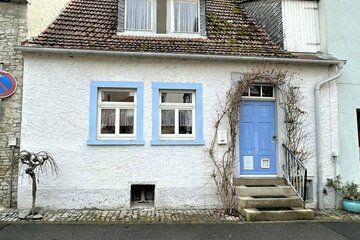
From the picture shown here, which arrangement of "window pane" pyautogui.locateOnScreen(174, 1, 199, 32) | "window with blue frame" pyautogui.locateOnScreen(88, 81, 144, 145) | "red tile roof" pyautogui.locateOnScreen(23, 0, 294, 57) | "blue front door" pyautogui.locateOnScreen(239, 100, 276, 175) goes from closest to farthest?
"window with blue frame" pyautogui.locateOnScreen(88, 81, 144, 145) < "red tile roof" pyautogui.locateOnScreen(23, 0, 294, 57) < "blue front door" pyautogui.locateOnScreen(239, 100, 276, 175) < "window pane" pyautogui.locateOnScreen(174, 1, 199, 32)

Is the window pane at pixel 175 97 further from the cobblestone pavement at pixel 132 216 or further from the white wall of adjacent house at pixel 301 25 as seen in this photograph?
the white wall of adjacent house at pixel 301 25

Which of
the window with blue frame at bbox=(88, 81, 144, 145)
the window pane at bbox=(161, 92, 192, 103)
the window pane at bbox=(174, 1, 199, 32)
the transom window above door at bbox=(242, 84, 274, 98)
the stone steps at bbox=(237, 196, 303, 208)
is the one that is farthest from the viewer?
the window pane at bbox=(174, 1, 199, 32)

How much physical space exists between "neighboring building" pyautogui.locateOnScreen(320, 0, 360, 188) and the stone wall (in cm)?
819

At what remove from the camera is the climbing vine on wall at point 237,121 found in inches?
277

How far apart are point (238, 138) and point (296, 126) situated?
159 centimetres

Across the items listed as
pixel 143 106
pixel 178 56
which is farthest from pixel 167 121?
pixel 178 56

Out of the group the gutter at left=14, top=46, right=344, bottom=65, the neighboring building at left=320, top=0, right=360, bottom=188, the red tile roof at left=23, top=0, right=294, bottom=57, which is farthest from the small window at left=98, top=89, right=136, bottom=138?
the neighboring building at left=320, top=0, right=360, bottom=188

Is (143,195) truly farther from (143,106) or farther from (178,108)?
(178,108)

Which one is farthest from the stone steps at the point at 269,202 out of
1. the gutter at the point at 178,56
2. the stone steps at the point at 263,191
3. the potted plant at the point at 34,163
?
the potted plant at the point at 34,163

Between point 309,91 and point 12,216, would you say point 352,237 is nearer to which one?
point 309,91

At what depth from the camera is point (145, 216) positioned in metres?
6.38

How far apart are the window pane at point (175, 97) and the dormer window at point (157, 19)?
180 centimetres

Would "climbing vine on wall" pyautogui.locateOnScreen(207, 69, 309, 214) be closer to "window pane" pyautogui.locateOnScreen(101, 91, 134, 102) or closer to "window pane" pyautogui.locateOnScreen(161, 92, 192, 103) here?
"window pane" pyautogui.locateOnScreen(161, 92, 192, 103)

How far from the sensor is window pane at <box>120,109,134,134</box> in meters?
7.21
